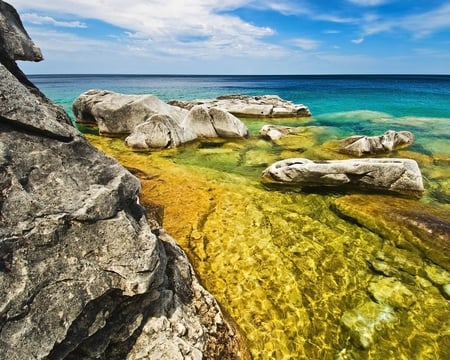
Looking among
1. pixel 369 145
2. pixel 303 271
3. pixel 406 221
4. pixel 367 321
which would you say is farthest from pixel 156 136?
pixel 367 321

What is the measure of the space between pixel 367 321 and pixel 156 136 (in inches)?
529

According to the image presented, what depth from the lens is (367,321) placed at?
5.76 meters

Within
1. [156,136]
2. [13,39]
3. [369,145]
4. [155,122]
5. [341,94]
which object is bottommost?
[341,94]

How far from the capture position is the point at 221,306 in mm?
5965

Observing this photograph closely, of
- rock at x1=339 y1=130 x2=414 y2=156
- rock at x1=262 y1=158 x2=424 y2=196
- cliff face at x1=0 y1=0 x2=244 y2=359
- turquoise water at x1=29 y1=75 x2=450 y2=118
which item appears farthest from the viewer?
turquoise water at x1=29 y1=75 x2=450 y2=118

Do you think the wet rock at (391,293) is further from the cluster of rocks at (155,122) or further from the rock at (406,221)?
the cluster of rocks at (155,122)

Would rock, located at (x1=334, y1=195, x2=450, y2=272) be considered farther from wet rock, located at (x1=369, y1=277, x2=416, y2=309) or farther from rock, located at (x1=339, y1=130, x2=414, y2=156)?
rock, located at (x1=339, y1=130, x2=414, y2=156)

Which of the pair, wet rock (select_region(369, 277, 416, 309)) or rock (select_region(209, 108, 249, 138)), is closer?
wet rock (select_region(369, 277, 416, 309))

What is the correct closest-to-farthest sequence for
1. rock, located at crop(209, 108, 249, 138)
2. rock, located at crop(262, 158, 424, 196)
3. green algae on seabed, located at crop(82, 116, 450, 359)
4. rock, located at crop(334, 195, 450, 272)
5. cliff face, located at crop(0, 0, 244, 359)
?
cliff face, located at crop(0, 0, 244, 359)
green algae on seabed, located at crop(82, 116, 450, 359)
rock, located at crop(334, 195, 450, 272)
rock, located at crop(262, 158, 424, 196)
rock, located at crop(209, 108, 249, 138)

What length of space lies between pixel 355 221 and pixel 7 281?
8.29 meters

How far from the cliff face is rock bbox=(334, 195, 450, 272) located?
531cm

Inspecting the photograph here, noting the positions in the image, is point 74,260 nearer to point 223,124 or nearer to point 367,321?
point 367,321

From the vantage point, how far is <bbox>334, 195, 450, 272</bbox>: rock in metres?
7.66

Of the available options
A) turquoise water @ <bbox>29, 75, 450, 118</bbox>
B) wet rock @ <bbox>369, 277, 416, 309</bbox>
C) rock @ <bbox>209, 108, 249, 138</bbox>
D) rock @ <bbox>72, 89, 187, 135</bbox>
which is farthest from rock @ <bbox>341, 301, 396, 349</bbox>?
turquoise water @ <bbox>29, 75, 450, 118</bbox>
